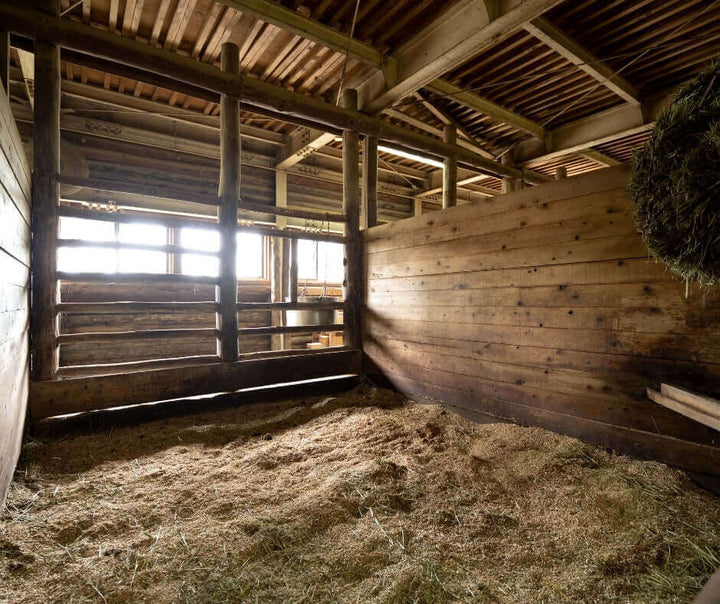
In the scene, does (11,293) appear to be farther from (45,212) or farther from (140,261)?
(140,261)

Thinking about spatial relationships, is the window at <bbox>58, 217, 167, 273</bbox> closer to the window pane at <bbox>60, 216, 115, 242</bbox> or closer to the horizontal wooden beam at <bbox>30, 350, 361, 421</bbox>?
the window pane at <bbox>60, 216, 115, 242</bbox>

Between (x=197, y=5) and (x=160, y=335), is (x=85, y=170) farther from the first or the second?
(x=160, y=335)

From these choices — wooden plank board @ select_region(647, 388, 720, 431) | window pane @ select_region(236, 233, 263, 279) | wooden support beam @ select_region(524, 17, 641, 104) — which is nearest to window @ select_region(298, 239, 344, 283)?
window pane @ select_region(236, 233, 263, 279)

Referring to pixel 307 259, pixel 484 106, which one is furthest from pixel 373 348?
pixel 307 259

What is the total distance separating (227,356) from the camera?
10.9 feet

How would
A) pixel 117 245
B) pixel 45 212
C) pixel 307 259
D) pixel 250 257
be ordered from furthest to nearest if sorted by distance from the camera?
pixel 307 259
pixel 250 257
pixel 117 245
pixel 45 212

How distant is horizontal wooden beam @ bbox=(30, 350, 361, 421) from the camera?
2.61 meters

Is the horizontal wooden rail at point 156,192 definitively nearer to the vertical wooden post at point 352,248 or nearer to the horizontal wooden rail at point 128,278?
the vertical wooden post at point 352,248

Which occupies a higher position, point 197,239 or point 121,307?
point 197,239

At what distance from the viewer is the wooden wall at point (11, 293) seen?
1.53 metres

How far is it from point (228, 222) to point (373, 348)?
6.21 feet

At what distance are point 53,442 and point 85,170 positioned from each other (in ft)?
13.0

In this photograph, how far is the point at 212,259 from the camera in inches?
271

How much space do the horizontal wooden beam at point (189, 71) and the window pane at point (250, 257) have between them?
159 inches
